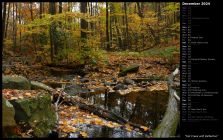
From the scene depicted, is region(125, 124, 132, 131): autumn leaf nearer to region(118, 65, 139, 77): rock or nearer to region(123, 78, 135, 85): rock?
region(123, 78, 135, 85): rock

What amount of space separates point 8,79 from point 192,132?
16.1 ft

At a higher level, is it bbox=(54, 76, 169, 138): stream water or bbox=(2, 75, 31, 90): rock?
bbox=(2, 75, 31, 90): rock

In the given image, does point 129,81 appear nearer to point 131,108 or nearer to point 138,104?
point 138,104

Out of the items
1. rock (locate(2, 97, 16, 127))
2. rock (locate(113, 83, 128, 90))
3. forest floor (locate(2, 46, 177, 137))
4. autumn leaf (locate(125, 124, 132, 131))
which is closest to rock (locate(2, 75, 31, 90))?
forest floor (locate(2, 46, 177, 137))

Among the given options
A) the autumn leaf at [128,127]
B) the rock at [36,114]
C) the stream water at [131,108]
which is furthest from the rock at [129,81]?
the rock at [36,114]

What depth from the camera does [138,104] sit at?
10.6 metres

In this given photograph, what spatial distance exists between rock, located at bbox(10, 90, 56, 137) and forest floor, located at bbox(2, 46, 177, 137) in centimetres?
38

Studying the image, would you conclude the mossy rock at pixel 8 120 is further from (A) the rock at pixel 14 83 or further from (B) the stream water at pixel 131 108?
(A) the rock at pixel 14 83

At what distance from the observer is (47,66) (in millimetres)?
17422

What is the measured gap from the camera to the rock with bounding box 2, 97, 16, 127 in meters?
6.13

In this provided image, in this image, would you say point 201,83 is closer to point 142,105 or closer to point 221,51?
point 221,51

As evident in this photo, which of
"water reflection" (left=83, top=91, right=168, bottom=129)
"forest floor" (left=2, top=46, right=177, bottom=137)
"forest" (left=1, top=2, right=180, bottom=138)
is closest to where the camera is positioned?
"forest" (left=1, top=2, right=180, bottom=138)

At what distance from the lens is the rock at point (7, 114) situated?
613cm

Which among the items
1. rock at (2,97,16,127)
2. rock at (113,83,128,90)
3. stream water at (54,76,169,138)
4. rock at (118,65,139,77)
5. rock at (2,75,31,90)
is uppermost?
rock at (2,75,31,90)
